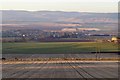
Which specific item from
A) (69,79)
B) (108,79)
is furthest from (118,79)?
(69,79)

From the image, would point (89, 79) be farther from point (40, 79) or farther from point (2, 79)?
point (2, 79)

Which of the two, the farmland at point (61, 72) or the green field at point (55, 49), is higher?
the green field at point (55, 49)

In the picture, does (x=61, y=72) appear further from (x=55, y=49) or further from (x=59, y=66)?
(x=55, y=49)

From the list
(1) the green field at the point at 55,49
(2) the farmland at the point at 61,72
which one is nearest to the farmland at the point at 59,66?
(2) the farmland at the point at 61,72

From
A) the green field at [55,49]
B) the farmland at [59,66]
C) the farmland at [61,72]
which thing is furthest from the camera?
the green field at [55,49]

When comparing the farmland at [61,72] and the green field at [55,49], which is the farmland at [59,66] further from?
the green field at [55,49]

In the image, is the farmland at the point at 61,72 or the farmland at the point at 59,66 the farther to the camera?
the farmland at the point at 59,66

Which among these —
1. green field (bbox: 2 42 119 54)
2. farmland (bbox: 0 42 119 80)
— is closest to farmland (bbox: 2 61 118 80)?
farmland (bbox: 0 42 119 80)

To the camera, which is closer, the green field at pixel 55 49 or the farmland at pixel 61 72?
the farmland at pixel 61 72

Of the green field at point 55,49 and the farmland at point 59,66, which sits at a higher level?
the green field at point 55,49

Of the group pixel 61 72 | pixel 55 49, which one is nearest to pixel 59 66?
pixel 61 72

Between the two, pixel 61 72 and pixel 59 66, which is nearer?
pixel 61 72

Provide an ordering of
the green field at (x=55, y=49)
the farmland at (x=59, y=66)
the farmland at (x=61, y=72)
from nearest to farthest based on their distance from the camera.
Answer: the farmland at (x=61, y=72) → the farmland at (x=59, y=66) → the green field at (x=55, y=49)

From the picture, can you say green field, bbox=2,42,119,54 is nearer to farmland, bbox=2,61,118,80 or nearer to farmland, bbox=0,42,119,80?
farmland, bbox=0,42,119,80
